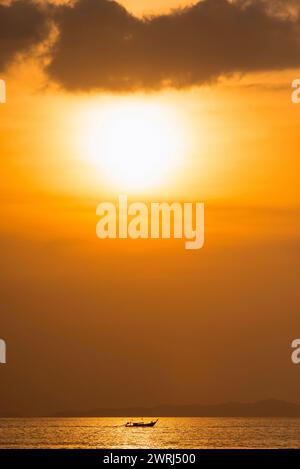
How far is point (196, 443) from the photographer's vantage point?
487 feet
